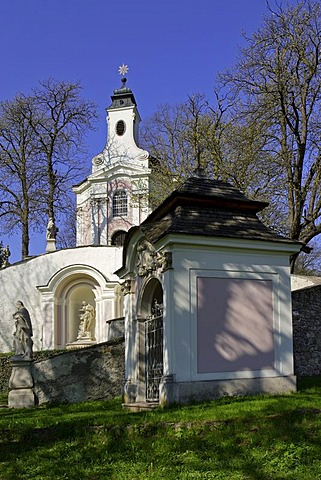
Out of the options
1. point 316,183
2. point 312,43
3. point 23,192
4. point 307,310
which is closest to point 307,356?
point 307,310

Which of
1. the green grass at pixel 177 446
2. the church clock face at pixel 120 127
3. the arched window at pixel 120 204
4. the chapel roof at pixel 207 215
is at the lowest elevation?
the green grass at pixel 177 446

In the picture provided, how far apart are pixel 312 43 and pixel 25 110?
1921 cm

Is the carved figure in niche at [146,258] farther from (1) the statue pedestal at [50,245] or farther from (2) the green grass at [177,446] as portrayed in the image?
(1) the statue pedestal at [50,245]

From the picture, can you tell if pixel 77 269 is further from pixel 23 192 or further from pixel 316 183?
pixel 316 183

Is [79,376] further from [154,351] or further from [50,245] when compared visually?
[50,245]

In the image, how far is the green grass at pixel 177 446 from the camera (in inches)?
268

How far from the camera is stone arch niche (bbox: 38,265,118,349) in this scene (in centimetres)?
2658

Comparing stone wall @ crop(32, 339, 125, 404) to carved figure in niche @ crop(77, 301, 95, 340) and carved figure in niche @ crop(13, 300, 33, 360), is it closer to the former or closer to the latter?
carved figure in niche @ crop(13, 300, 33, 360)

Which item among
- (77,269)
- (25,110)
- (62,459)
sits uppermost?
(25,110)

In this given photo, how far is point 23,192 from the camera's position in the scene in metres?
33.3

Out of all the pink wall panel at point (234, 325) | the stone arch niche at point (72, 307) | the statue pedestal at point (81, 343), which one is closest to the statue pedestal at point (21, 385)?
the pink wall panel at point (234, 325)

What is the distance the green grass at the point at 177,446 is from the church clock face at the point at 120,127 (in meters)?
33.4

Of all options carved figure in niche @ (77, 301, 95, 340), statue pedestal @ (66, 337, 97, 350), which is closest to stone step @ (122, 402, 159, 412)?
statue pedestal @ (66, 337, 97, 350)

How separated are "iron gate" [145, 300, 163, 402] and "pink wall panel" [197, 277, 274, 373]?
1.42 metres
